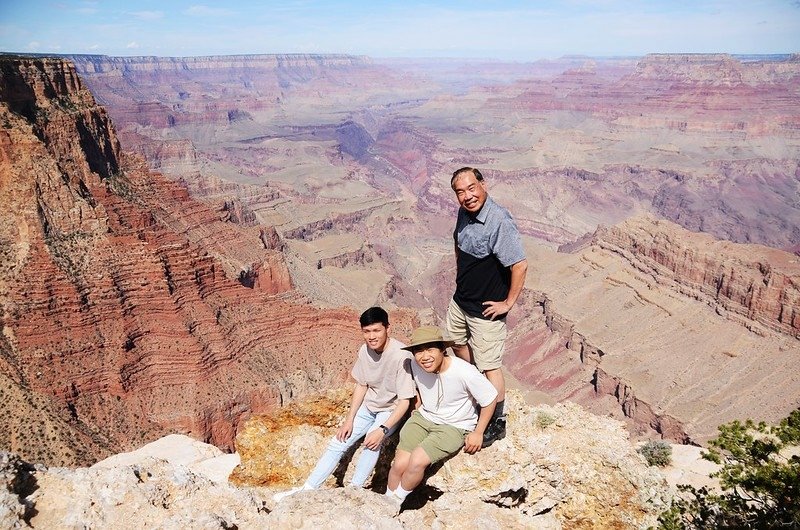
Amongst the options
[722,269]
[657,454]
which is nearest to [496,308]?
[657,454]

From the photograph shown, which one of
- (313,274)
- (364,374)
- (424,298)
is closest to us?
(364,374)

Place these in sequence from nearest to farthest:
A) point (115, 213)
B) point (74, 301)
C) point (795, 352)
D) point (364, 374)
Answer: point (364, 374)
point (74, 301)
point (115, 213)
point (795, 352)

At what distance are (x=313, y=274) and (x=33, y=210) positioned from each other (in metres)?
29.6

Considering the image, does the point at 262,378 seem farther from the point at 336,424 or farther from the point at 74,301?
the point at 336,424

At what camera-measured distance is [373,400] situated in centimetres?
838

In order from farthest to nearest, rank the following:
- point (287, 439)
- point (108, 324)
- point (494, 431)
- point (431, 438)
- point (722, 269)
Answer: point (722, 269)
point (108, 324)
point (287, 439)
point (494, 431)
point (431, 438)

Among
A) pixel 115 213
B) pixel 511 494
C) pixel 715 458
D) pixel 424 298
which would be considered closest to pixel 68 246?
pixel 115 213

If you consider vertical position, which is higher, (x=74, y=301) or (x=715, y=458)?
(x=715, y=458)

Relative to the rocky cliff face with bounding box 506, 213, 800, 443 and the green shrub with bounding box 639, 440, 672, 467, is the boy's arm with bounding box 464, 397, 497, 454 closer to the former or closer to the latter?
the green shrub with bounding box 639, 440, 672, 467

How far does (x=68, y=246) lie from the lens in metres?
26.0

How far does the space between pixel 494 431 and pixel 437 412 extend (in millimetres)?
1205

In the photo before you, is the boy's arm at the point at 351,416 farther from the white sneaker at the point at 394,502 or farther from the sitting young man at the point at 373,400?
the white sneaker at the point at 394,502

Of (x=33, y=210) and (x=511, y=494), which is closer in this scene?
(x=511, y=494)

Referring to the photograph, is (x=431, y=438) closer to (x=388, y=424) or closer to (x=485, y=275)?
(x=388, y=424)
